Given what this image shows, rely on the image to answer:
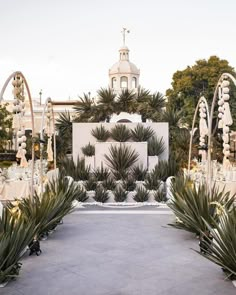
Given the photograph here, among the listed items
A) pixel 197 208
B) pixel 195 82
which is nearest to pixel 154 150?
pixel 197 208

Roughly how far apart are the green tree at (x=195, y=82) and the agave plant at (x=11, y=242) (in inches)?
1041

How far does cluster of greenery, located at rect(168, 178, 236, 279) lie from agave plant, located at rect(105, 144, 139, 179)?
205 inches

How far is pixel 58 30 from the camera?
19.1m

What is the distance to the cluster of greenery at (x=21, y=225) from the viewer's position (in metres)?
4.81

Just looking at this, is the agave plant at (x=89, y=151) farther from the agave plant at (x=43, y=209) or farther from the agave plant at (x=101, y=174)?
the agave plant at (x=43, y=209)

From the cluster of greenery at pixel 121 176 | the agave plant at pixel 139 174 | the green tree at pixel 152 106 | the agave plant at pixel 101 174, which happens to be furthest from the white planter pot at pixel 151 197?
the green tree at pixel 152 106

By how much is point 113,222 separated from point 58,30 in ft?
41.1

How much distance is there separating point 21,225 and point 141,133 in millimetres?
10287

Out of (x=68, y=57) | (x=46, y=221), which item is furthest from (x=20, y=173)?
(x=68, y=57)

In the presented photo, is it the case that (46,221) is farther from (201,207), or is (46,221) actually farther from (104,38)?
(104,38)

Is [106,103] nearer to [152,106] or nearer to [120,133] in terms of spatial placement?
[152,106]

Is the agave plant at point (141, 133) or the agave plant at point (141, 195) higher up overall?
the agave plant at point (141, 133)

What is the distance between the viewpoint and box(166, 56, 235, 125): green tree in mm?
31312

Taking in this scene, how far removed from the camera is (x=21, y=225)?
5.14 metres
